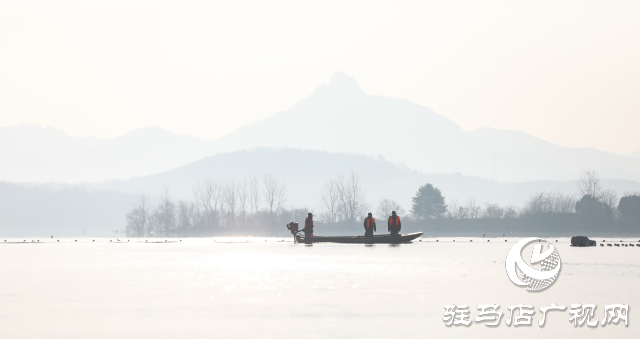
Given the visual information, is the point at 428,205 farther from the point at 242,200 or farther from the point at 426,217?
the point at 242,200

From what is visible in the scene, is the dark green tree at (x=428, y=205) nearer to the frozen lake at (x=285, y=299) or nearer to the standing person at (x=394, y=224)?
the standing person at (x=394, y=224)

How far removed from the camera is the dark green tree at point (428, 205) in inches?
4973

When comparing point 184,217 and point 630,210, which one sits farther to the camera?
point 184,217

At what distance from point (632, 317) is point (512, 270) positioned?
9419 millimetres

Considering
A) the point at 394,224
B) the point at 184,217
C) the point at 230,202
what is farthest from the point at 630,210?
the point at 184,217

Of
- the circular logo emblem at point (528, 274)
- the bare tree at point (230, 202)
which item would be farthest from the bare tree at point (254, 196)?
the circular logo emblem at point (528, 274)

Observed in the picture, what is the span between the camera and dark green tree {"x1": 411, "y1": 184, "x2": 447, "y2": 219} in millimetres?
126312

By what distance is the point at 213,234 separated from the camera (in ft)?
425

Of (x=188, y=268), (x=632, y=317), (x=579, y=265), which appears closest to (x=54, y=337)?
(x=632, y=317)

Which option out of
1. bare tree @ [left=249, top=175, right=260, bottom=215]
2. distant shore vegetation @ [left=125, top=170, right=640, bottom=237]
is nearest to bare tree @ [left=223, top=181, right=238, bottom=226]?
distant shore vegetation @ [left=125, top=170, right=640, bottom=237]

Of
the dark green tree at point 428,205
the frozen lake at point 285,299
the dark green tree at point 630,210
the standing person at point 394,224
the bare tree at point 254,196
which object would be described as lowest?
the frozen lake at point 285,299

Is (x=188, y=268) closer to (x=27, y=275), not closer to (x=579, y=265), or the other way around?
(x=27, y=275)

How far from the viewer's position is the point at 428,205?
416 ft

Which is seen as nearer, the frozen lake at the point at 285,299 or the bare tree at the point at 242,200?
the frozen lake at the point at 285,299
